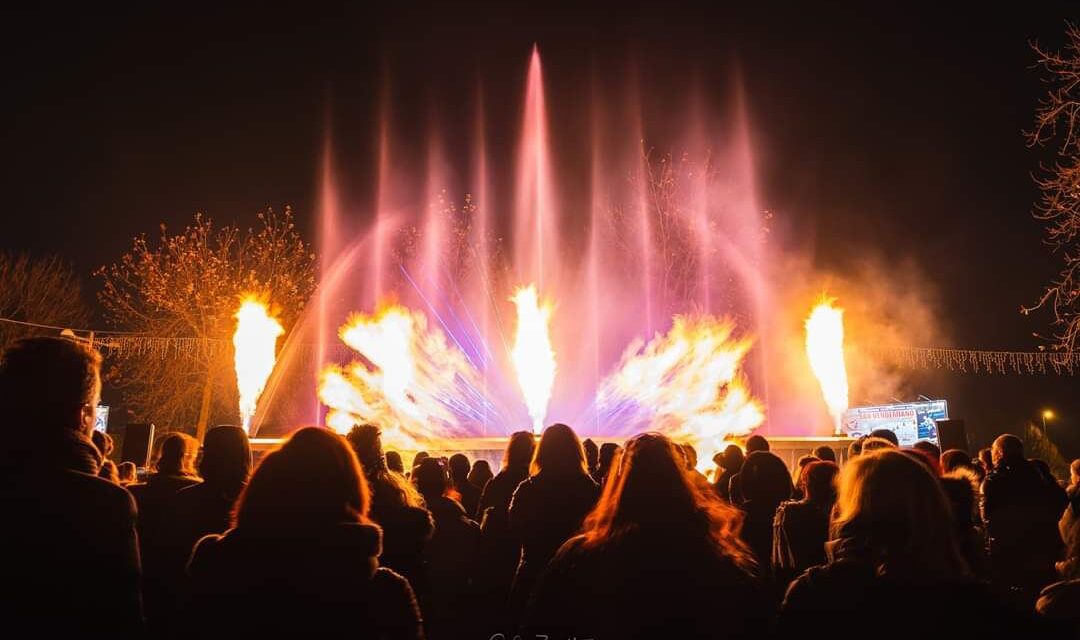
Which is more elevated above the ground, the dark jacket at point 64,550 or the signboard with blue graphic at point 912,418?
the signboard with blue graphic at point 912,418

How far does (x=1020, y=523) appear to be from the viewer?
19.9ft

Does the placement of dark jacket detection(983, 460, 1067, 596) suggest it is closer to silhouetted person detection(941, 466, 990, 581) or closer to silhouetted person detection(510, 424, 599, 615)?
silhouetted person detection(941, 466, 990, 581)

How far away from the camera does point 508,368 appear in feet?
114

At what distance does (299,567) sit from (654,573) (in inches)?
57.8

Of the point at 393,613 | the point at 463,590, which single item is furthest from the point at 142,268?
the point at 393,613

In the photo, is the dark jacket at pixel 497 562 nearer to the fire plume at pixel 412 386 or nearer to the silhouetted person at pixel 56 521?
the silhouetted person at pixel 56 521

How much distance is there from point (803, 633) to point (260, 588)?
7.24 feet

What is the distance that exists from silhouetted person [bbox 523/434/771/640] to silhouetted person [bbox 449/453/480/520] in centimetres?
520

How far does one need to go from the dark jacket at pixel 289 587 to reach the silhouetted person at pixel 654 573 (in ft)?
2.67

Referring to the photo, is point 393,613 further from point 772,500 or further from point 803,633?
point 772,500

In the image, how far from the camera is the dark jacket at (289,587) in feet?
8.91

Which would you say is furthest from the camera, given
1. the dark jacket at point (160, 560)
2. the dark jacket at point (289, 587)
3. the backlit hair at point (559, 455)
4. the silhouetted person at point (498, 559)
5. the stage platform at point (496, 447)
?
the stage platform at point (496, 447)

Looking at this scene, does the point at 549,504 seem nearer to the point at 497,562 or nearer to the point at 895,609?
the point at 497,562

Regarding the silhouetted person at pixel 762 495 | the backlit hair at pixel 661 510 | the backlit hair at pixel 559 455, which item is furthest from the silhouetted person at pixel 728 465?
the backlit hair at pixel 661 510
